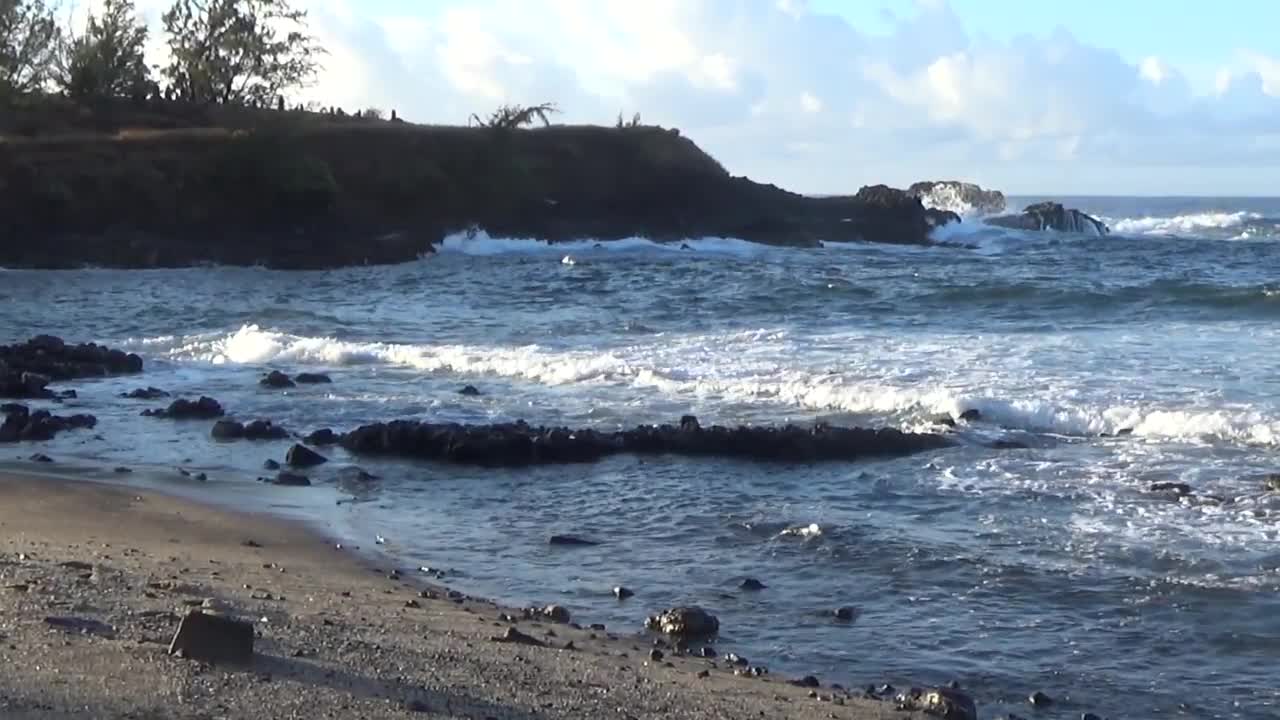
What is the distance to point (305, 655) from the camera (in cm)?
723

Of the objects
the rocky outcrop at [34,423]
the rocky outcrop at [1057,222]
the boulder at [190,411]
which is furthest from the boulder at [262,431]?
the rocky outcrop at [1057,222]

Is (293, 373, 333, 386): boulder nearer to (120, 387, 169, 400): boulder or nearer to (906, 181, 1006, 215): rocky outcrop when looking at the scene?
(120, 387, 169, 400): boulder

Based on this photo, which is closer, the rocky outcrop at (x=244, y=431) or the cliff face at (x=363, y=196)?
the rocky outcrop at (x=244, y=431)

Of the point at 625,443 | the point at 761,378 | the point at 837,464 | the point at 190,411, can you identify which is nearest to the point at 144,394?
the point at 190,411

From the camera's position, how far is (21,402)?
59.4 feet

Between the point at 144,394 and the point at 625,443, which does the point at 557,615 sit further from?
the point at 144,394

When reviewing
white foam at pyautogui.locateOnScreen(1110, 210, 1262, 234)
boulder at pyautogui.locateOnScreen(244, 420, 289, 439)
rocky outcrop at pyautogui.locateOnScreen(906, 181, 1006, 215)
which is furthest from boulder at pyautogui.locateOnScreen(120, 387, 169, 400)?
rocky outcrop at pyautogui.locateOnScreen(906, 181, 1006, 215)

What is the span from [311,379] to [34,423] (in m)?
5.05

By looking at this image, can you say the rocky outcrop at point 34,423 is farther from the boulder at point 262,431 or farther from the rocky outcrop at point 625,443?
the rocky outcrop at point 625,443

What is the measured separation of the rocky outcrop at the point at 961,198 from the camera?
90938mm

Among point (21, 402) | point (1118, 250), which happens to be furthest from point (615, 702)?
point (1118, 250)

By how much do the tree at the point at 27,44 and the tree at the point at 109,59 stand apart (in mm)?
770

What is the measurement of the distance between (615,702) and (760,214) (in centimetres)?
5371

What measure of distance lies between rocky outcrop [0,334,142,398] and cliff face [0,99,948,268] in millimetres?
21034
